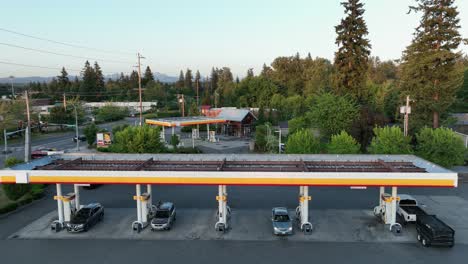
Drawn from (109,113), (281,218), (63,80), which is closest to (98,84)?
(63,80)

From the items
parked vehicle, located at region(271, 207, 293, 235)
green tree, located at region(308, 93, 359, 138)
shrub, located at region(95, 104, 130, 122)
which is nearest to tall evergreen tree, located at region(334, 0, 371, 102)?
green tree, located at region(308, 93, 359, 138)

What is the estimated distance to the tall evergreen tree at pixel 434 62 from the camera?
3697cm

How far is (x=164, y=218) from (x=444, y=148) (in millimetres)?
27062

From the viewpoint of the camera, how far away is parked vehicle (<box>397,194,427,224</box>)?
66.8ft

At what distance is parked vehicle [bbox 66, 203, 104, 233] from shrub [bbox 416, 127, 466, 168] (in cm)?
3005

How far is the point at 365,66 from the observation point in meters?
42.2

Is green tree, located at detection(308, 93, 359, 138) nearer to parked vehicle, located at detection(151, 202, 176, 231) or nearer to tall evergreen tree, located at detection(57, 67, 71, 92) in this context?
parked vehicle, located at detection(151, 202, 176, 231)

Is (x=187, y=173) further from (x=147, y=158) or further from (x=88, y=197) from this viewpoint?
(x=88, y=197)

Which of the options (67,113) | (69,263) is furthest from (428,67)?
(67,113)

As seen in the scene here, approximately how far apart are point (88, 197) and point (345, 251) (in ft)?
70.3

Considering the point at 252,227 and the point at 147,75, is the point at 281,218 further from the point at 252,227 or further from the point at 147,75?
the point at 147,75

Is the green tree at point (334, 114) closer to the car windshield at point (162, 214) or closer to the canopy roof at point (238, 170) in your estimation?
the canopy roof at point (238, 170)

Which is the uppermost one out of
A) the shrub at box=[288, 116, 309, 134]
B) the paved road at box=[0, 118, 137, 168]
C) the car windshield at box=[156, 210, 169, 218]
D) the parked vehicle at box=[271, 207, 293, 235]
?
the shrub at box=[288, 116, 309, 134]

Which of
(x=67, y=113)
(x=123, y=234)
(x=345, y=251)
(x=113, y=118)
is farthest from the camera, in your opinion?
(x=113, y=118)
